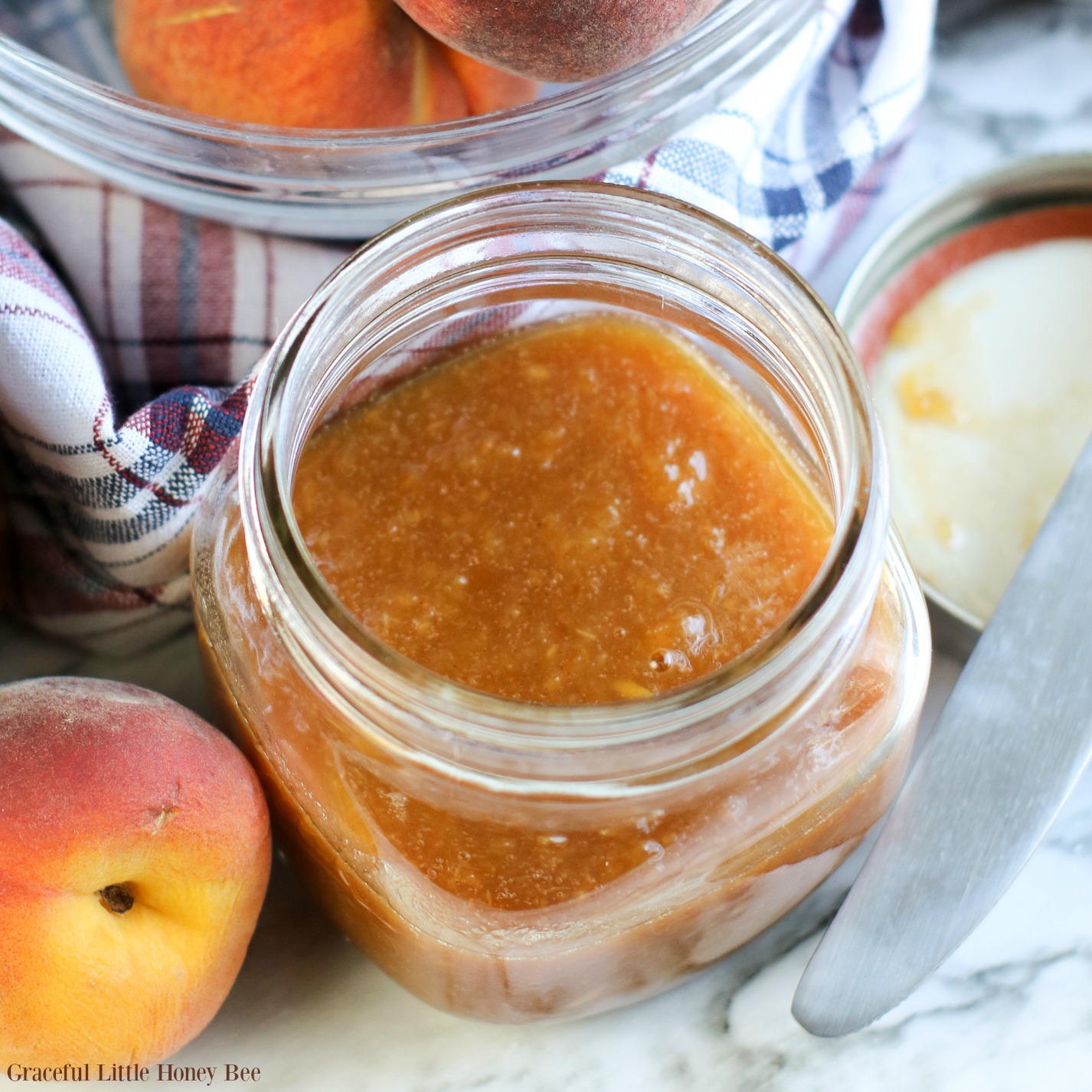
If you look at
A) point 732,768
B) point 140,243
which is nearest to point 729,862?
point 732,768

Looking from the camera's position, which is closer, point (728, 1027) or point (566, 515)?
point (566, 515)

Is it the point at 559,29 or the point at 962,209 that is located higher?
the point at 559,29

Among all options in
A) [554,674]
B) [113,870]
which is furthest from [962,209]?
[113,870]

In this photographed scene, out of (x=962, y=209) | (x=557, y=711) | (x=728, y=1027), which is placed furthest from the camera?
(x=962, y=209)

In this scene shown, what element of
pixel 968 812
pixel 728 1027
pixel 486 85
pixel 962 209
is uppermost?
pixel 486 85

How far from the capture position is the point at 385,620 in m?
0.51

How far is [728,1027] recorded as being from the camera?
2.07 feet

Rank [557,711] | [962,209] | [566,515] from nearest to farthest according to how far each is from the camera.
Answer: [557,711]
[566,515]
[962,209]

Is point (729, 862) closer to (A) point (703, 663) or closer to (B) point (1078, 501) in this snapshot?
(A) point (703, 663)

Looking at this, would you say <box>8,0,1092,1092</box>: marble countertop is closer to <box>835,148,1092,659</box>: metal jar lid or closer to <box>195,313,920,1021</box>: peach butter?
<box>195,313,920,1021</box>: peach butter

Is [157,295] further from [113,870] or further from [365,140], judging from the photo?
[113,870]

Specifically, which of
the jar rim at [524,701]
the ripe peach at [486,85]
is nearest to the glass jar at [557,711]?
the jar rim at [524,701]

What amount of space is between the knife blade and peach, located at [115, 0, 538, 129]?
1.15 feet

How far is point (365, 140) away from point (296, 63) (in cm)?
6
